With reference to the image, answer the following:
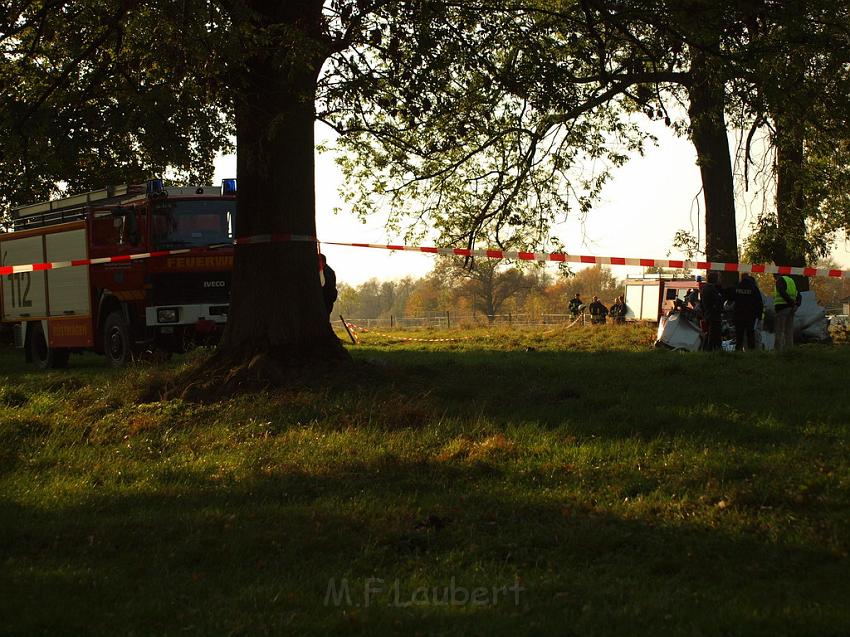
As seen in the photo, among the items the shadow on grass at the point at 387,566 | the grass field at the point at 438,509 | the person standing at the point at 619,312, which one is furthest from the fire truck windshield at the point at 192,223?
the person standing at the point at 619,312

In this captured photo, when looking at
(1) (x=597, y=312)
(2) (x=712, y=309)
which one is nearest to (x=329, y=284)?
(2) (x=712, y=309)

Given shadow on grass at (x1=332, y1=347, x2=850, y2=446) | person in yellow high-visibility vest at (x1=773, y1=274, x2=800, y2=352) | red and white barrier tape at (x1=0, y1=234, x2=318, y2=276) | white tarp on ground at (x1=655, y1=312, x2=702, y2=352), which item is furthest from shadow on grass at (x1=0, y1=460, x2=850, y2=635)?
white tarp on ground at (x1=655, y1=312, x2=702, y2=352)

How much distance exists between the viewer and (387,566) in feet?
20.0

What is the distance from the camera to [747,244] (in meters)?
22.5

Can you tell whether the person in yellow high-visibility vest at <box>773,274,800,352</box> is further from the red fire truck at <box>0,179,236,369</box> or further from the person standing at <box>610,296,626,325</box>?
the person standing at <box>610,296,626,325</box>

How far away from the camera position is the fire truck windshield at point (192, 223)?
17656mm

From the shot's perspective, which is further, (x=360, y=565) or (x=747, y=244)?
(x=747, y=244)

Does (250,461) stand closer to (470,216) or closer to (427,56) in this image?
(427,56)

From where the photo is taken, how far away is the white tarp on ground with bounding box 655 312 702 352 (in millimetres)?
20484

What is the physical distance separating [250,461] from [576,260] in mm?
8361

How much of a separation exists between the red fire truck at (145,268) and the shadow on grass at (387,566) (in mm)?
9827

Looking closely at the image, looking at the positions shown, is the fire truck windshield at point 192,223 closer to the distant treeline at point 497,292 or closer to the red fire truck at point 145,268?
the red fire truck at point 145,268

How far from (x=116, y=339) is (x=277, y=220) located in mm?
6789

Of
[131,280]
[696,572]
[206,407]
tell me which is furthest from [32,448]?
[131,280]
